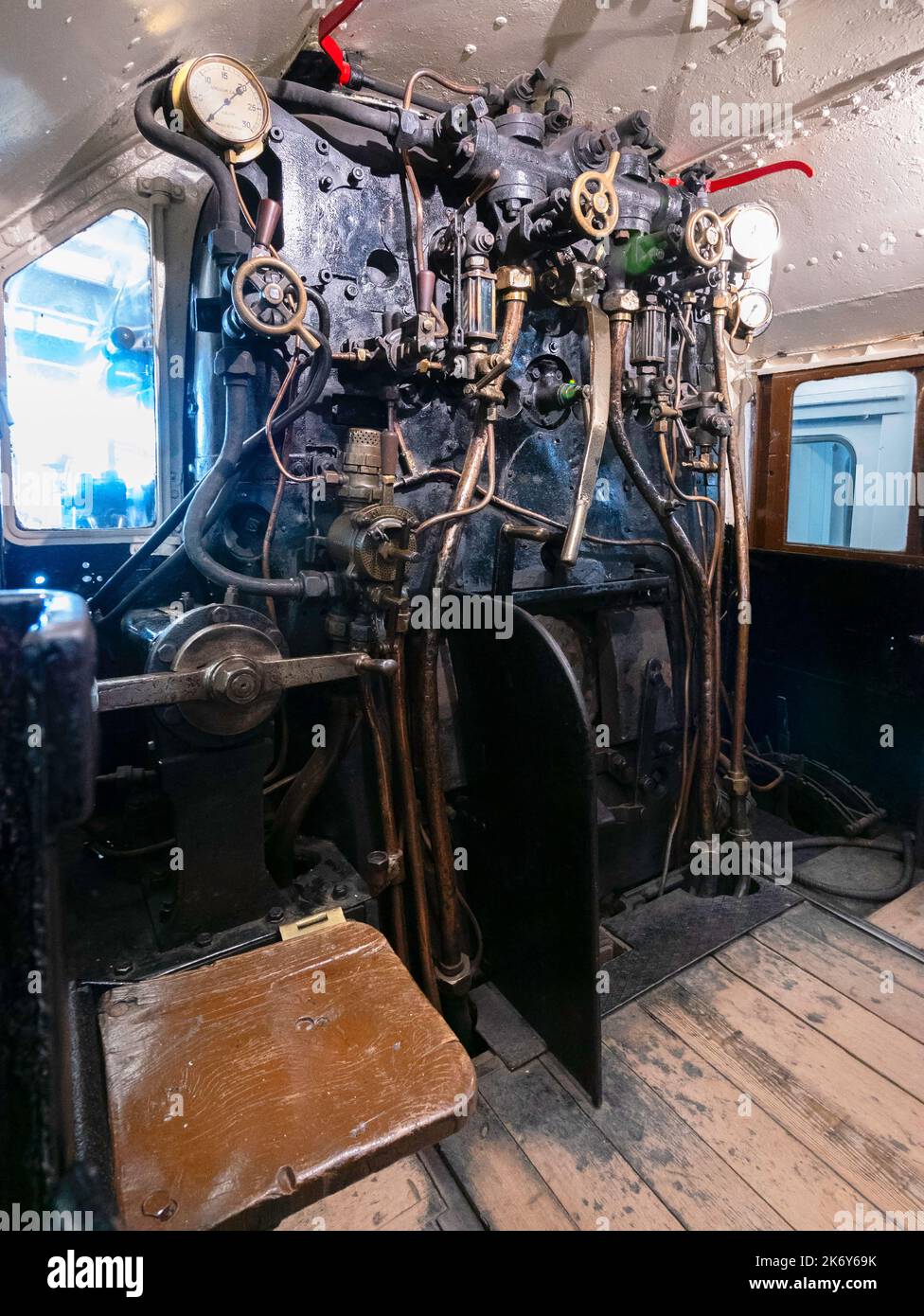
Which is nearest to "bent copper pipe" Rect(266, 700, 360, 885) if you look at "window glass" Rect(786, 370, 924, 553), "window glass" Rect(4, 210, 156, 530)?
"window glass" Rect(4, 210, 156, 530)

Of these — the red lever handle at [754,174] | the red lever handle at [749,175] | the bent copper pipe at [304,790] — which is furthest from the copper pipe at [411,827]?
the red lever handle at [754,174]

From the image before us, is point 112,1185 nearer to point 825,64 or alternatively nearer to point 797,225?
point 825,64

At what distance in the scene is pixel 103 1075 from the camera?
1272 millimetres

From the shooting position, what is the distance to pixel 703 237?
2656 mm

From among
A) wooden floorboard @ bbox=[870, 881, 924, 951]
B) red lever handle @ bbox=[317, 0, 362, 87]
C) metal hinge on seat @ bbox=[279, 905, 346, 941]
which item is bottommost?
wooden floorboard @ bbox=[870, 881, 924, 951]

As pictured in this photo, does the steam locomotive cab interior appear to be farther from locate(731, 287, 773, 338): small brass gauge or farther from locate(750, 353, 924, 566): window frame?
locate(750, 353, 924, 566): window frame

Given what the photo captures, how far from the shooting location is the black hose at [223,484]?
1.98 m

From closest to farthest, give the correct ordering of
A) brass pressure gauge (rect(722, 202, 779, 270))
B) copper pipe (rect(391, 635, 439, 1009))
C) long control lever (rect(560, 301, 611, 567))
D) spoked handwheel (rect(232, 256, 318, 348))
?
spoked handwheel (rect(232, 256, 318, 348)) → copper pipe (rect(391, 635, 439, 1009)) → long control lever (rect(560, 301, 611, 567)) → brass pressure gauge (rect(722, 202, 779, 270))

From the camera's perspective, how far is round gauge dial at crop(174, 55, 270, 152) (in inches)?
71.5

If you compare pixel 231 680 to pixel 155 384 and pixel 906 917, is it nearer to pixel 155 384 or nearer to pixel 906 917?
pixel 155 384

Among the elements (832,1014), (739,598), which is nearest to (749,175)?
(739,598)

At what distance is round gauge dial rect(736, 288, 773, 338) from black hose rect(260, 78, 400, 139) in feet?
5.25

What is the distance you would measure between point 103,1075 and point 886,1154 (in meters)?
1.94

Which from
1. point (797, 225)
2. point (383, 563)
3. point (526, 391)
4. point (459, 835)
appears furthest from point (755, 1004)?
point (797, 225)
